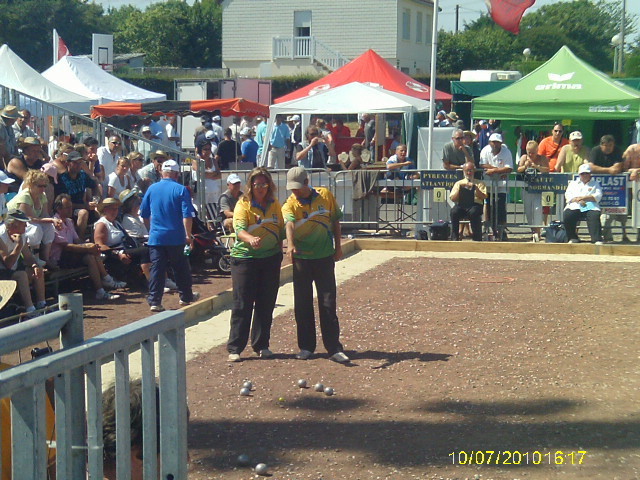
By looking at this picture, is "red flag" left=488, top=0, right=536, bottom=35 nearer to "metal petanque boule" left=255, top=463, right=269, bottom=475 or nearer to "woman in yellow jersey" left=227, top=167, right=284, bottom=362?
"woman in yellow jersey" left=227, top=167, right=284, bottom=362

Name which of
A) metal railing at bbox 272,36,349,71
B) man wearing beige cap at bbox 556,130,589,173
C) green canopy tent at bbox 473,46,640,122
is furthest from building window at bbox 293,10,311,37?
man wearing beige cap at bbox 556,130,589,173

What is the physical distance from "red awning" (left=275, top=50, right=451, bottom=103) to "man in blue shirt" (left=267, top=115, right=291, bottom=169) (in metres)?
1.01

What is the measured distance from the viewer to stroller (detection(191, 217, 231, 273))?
1349 centimetres

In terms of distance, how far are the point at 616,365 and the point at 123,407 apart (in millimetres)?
6269

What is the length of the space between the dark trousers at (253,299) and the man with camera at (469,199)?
7.53m

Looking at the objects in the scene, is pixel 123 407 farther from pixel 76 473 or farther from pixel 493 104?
pixel 493 104

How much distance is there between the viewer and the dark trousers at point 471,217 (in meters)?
16.0

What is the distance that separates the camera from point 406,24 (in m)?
58.1

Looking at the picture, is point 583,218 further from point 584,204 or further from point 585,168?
point 585,168

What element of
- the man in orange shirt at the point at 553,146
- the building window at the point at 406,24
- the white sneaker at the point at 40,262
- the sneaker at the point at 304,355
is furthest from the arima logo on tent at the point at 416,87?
the building window at the point at 406,24

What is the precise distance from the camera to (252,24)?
5950cm

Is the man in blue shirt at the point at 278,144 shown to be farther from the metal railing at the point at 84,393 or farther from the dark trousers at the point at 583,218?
the metal railing at the point at 84,393

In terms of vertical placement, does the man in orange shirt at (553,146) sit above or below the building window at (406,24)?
below

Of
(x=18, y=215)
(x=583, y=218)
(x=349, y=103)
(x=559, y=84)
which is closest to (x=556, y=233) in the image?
(x=583, y=218)
